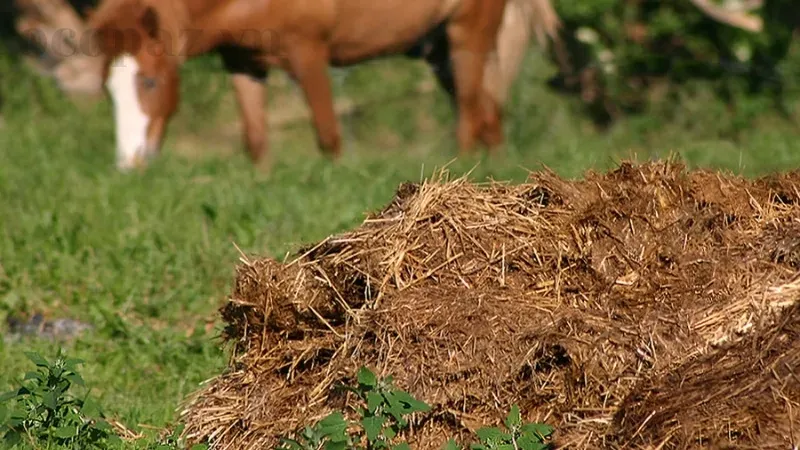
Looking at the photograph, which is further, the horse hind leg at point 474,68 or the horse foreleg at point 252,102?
the horse hind leg at point 474,68

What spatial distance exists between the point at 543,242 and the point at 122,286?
2.84 m

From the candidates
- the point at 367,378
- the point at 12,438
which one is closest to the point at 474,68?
the point at 12,438

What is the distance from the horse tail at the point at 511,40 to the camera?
11.6 meters

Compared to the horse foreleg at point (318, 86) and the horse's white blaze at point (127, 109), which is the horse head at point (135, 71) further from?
the horse foreleg at point (318, 86)

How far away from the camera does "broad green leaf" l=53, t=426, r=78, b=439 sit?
4238 mm

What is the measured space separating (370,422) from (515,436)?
41 cm

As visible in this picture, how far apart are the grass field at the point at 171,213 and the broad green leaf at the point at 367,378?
38.2 inches

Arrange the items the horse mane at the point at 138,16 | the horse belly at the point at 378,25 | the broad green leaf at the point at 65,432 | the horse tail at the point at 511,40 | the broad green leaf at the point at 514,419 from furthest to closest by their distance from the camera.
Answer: the horse tail at the point at 511,40 → the horse belly at the point at 378,25 → the horse mane at the point at 138,16 → the broad green leaf at the point at 65,432 → the broad green leaf at the point at 514,419

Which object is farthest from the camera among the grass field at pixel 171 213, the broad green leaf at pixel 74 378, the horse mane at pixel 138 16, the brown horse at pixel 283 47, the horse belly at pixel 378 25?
the horse belly at pixel 378 25

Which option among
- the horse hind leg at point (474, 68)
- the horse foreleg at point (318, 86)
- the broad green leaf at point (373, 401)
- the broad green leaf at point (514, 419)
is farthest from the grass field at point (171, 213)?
the broad green leaf at point (514, 419)

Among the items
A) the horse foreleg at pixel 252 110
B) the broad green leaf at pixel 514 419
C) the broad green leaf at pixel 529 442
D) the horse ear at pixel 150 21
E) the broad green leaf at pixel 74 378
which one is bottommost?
the horse foreleg at pixel 252 110

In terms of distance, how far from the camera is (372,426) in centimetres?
379

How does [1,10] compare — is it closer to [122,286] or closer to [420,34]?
[420,34]

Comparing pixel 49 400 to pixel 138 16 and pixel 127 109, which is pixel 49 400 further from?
pixel 138 16
